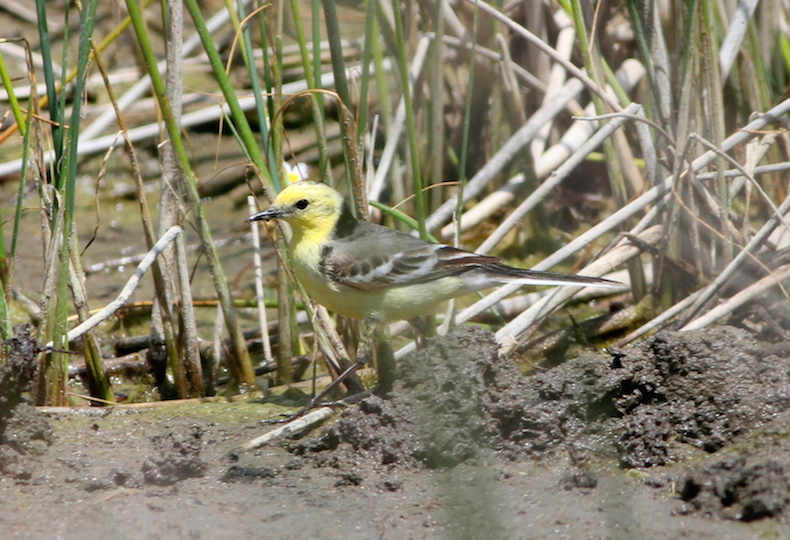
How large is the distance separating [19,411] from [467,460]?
1936mm

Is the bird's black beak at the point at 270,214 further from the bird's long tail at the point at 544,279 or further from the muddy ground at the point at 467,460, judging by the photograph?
the bird's long tail at the point at 544,279

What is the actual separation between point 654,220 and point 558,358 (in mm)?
1004

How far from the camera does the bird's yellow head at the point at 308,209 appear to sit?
443 cm

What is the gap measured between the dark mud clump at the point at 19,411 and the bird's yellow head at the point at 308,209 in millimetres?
1246

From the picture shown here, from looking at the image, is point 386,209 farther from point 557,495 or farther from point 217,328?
point 557,495

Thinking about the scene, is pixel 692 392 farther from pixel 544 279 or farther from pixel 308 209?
pixel 308 209

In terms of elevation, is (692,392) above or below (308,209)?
below

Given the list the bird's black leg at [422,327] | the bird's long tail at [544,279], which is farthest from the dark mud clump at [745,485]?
the bird's black leg at [422,327]

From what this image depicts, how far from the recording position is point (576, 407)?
3.87m

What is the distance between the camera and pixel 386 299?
4.41 meters

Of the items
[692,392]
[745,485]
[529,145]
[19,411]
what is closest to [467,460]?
[692,392]

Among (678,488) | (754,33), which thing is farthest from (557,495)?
(754,33)

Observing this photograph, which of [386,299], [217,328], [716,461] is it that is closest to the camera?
[716,461]

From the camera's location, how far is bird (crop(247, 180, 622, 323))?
14.3ft
